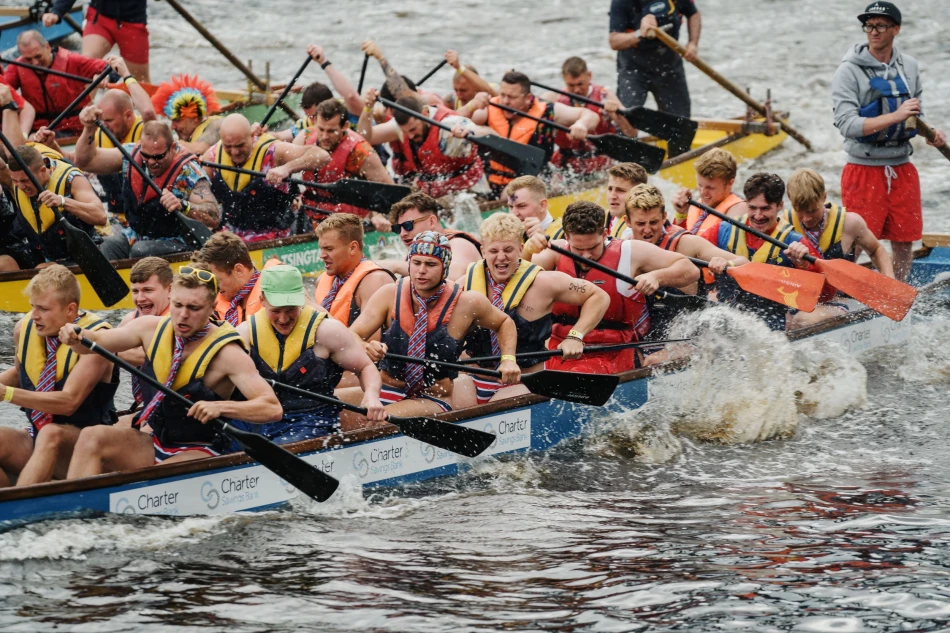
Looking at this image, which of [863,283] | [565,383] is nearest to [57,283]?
[565,383]

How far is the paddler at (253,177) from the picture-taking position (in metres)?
10.2

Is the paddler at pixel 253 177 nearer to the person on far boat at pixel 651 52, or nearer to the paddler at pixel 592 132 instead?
the paddler at pixel 592 132

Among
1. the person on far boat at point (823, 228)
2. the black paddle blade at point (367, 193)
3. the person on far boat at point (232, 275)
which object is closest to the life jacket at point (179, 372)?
the person on far boat at point (232, 275)

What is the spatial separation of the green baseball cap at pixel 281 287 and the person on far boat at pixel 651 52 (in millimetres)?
7885

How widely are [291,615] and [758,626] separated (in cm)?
178

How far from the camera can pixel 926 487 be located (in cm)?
673

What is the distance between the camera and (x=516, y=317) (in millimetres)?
7344

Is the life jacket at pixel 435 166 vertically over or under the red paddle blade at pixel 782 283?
over

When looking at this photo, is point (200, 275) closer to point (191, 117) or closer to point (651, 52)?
point (191, 117)

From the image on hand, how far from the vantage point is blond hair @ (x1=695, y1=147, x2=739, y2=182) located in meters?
8.74

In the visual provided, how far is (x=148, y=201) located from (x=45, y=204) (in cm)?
100

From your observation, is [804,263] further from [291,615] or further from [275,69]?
[275,69]

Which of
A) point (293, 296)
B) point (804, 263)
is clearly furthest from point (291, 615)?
point (804, 263)

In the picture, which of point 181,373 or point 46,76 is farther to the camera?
point 46,76
